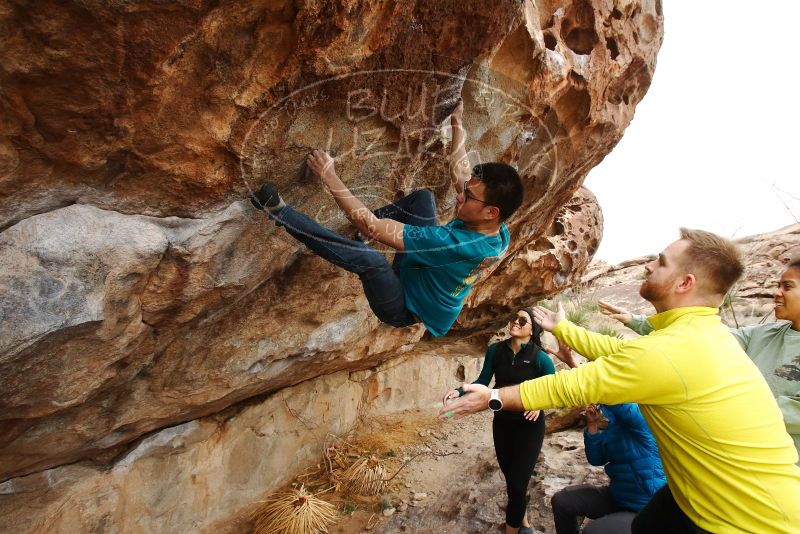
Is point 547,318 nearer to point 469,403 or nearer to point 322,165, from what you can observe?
point 469,403

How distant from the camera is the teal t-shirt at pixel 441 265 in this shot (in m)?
2.55

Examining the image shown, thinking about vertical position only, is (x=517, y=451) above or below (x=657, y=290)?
below

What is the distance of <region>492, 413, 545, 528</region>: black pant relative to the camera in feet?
11.9

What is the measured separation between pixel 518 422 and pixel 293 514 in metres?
2.44

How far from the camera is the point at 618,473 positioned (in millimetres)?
3012

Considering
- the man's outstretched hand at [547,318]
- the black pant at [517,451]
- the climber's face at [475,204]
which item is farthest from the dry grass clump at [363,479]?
the climber's face at [475,204]

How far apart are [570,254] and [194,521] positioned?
17.2ft

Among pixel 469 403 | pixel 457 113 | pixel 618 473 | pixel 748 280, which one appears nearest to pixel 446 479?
pixel 618 473

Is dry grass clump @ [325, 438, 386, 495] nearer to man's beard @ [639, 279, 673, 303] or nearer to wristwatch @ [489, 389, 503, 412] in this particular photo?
wristwatch @ [489, 389, 503, 412]

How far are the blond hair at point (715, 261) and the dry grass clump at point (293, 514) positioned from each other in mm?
4136

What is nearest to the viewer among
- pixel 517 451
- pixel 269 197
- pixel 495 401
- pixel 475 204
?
pixel 495 401

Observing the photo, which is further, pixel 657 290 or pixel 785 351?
pixel 785 351

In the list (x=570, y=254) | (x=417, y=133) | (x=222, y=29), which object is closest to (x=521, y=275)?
(x=570, y=254)

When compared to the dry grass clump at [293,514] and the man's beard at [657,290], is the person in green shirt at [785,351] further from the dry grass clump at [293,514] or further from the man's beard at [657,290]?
the dry grass clump at [293,514]
